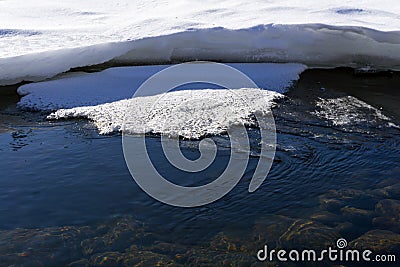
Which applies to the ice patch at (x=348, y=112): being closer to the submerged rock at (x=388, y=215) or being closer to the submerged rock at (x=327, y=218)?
the submerged rock at (x=388, y=215)

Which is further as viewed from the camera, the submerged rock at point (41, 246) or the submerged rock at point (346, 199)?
the submerged rock at point (346, 199)

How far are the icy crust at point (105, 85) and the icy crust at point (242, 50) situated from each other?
0.19 metres

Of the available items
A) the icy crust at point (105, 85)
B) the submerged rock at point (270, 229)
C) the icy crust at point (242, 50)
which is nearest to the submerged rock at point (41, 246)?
the submerged rock at point (270, 229)

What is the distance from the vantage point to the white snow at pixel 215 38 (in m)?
6.09

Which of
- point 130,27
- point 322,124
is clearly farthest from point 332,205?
point 130,27

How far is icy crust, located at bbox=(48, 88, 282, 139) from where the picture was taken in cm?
477

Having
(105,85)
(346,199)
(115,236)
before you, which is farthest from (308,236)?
(105,85)

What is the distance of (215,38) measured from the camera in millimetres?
6559

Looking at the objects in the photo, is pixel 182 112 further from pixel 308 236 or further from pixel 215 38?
pixel 308 236

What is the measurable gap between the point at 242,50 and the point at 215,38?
0.44m

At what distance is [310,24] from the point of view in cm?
634

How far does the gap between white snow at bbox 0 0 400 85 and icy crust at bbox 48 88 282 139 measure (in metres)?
1.10

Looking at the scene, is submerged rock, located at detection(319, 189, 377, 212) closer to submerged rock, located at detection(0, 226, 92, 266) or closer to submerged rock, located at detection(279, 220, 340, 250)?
submerged rock, located at detection(279, 220, 340, 250)

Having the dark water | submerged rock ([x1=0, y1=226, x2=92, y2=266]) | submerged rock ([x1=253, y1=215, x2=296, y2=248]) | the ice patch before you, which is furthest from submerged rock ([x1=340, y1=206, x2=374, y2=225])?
submerged rock ([x1=0, y1=226, x2=92, y2=266])
